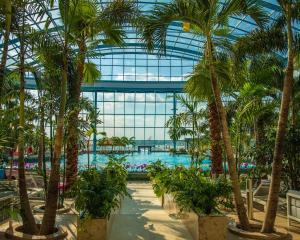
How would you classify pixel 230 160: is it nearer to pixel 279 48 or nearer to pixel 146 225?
pixel 146 225

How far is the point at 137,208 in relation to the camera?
28.2 feet

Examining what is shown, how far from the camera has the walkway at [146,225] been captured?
224 inches

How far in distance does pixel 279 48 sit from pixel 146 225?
3621mm

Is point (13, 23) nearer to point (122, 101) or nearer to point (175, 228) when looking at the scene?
point (175, 228)

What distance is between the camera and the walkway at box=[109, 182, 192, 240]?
5.70 metres

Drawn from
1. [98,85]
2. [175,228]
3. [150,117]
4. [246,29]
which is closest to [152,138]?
[150,117]

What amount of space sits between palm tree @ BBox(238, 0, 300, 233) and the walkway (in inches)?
49.8

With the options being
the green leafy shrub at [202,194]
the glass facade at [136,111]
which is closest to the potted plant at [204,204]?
the green leafy shrub at [202,194]

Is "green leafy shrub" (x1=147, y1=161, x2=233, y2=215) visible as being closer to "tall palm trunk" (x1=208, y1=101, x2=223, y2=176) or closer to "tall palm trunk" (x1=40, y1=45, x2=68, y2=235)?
"tall palm trunk" (x1=40, y1=45, x2=68, y2=235)

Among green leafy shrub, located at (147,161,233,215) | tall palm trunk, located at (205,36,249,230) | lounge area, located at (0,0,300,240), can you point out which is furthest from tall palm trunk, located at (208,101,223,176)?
tall palm trunk, located at (205,36,249,230)

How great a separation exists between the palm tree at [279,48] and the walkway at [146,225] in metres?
1.27

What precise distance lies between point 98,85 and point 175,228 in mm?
22837

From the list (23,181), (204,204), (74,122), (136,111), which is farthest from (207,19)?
(136,111)

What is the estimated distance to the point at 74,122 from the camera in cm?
554
